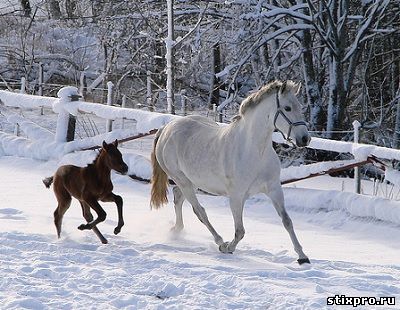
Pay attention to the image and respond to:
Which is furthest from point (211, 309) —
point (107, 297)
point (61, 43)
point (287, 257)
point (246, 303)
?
point (61, 43)

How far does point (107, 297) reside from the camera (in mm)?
5898

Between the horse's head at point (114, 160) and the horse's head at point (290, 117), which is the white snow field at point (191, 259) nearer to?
the horse's head at point (114, 160)

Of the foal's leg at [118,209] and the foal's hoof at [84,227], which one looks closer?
the foal's hoof at [84,227]

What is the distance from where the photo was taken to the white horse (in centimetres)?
776

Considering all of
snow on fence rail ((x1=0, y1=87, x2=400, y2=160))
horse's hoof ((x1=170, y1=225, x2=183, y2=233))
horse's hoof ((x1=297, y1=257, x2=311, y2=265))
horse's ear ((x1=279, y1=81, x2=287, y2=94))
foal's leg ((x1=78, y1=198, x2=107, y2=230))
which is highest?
horse's ear ((x1=279, y1=81, x2=287, y2=94))

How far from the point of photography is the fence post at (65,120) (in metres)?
14.3

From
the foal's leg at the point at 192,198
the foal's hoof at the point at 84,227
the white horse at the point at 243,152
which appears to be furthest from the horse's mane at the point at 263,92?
the foal's hoof at the point at 84,227

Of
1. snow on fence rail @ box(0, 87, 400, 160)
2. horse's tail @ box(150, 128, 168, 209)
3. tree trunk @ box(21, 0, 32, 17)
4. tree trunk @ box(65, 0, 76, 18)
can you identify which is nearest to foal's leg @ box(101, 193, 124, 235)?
horse's tail @ box(150, 128, 168, 209)

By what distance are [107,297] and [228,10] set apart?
→ 14989 millimetres

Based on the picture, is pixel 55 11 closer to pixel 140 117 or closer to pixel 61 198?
pixel 140 117

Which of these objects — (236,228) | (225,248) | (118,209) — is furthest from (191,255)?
(118,209)

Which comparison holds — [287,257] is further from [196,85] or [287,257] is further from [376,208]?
[196,85]

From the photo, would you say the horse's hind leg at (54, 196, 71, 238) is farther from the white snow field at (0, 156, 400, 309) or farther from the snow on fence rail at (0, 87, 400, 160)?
the snow on fence rail at (0, 87, 400, 160)

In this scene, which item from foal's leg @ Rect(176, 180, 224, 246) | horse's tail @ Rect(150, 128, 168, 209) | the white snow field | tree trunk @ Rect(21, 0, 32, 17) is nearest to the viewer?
the white snow field
